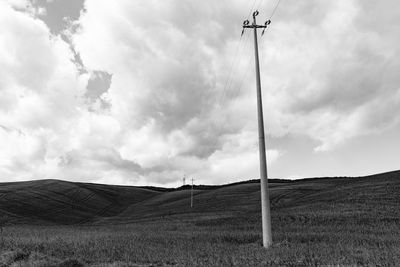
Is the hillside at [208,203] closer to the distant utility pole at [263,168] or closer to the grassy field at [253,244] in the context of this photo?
the grassy field at [253,244]

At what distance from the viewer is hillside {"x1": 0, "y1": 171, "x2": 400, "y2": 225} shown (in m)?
45.1

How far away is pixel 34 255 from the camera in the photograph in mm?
15984

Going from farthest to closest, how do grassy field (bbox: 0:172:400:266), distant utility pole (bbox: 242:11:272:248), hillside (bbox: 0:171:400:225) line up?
1. hillside (bbox: 0:171:400:225)
2. distant utility pole (bbox: 242:11:272:248)
3. grassy field (bbox: 0:172:400:266)

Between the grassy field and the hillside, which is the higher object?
the hillside

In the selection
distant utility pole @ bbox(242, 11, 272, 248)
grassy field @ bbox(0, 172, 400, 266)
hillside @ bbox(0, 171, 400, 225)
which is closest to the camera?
grassy field @ bbox(0, 172, 400, 266)

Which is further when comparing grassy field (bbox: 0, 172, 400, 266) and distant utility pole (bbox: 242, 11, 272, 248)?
distant utility pole (bbox: 242, 11, 272, 248)

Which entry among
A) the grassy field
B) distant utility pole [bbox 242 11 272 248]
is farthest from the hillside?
distant utility pole [bbox 242 11 272 248]

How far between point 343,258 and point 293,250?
9.58 ft

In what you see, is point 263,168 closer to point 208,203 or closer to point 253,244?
point 253,244

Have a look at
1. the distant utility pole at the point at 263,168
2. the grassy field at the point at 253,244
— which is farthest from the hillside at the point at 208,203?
the distant utility pole at the point at 263,168

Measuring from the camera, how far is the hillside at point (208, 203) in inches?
1774

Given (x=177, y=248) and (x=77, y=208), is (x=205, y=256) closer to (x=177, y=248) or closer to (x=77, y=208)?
(x=177, y=248)

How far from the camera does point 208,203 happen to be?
8094 cm

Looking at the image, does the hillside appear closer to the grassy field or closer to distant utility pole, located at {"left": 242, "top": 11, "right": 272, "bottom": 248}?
the grassy field
